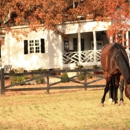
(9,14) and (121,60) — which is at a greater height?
(9,14)

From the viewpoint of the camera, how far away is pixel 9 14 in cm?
2875

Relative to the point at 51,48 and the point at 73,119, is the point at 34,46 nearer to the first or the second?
the point at 51,48

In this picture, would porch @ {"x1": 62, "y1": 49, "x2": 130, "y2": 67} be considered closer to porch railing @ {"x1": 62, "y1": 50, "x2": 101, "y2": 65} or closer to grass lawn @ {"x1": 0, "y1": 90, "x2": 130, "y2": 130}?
porch railing @ {"x1": 62, "y1": 50, "x2": 101, "y2": 65}

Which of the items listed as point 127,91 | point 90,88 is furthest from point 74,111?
point 90,88

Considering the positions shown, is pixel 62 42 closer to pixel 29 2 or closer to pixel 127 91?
pixel 29 2

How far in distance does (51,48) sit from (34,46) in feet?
5.86

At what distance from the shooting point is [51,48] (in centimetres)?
4016

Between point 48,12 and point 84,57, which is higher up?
point 48,12

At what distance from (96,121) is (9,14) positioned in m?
18.9

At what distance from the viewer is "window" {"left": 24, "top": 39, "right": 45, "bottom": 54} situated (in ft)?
133

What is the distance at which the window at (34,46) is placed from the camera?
40469 mm

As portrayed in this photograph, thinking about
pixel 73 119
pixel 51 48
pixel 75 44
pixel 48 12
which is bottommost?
pixel 73 119

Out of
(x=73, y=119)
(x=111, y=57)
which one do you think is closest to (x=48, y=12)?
(x=111, y=57)

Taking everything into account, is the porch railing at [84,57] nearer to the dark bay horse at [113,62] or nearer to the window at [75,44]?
the window at [75,44]
